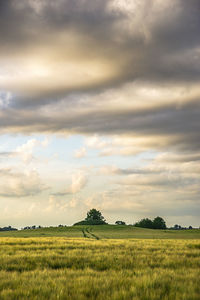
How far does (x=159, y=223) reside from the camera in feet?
443

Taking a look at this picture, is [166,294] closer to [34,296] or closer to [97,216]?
[34,296]

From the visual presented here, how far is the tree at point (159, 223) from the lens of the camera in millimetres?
133750

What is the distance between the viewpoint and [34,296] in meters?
6.54

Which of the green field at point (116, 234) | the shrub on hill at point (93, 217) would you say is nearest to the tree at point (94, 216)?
the shrub on hill at point (93, 217)

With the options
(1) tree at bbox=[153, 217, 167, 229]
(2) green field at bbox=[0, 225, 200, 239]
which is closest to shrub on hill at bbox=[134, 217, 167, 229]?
(1) tree at bbox=[153, 217, 167, 229]

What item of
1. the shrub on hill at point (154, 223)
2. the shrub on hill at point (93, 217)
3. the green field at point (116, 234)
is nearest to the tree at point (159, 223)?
the shrub on hill at point (154, 223)

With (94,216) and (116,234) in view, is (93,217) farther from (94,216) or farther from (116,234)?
(116,234)

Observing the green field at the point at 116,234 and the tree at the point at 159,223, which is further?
the tree at the point at 159,223

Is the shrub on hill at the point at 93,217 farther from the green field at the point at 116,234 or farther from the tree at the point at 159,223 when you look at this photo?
the green field at the point at 116,234

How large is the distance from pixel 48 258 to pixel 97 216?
126m

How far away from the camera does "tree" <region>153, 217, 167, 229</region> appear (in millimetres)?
133750

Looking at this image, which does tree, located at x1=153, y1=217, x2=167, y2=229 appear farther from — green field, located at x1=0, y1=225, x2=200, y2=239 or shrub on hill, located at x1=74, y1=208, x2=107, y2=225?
green field, located at x1=0, y1=225, x2=200, y2=239

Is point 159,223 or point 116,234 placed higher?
point 116,234

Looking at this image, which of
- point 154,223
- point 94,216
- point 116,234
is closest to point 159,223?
point 154,223
